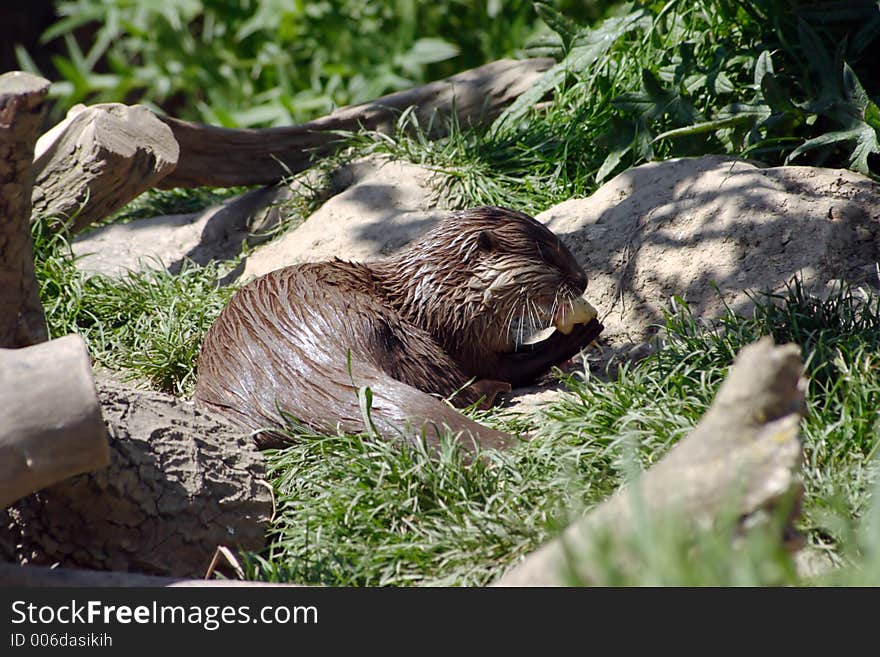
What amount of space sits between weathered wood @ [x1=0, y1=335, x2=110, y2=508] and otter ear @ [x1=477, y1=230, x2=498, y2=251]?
1.91m

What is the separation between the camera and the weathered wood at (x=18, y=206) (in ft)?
8.09

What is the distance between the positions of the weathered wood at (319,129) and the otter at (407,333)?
1.59m

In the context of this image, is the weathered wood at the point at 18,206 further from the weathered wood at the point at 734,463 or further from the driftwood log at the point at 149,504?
the weathered wood at the point at 734,463

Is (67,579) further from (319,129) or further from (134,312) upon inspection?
(319,129)

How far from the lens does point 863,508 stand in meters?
2.30

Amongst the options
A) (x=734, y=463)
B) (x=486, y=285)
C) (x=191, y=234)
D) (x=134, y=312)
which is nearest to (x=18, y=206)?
(x=134, y=312)

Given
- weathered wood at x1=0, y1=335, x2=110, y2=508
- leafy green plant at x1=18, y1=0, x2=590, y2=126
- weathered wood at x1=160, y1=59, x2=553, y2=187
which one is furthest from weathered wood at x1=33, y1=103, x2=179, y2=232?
weathered wood at x1=0, y1=335, x2=110, y2=508

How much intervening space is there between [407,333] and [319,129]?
2.12 meters

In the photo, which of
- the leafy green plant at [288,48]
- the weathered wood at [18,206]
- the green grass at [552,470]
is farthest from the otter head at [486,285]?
the leafy green plant at [288,48]

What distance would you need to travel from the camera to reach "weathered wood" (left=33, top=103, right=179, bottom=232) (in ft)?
14.5

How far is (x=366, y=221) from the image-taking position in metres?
4.68

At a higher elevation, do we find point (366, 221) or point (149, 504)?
point (149, 504)

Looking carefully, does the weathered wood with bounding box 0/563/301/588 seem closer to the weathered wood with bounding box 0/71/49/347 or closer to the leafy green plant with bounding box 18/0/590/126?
the weathered wood with bounding box 0/71/49/347
